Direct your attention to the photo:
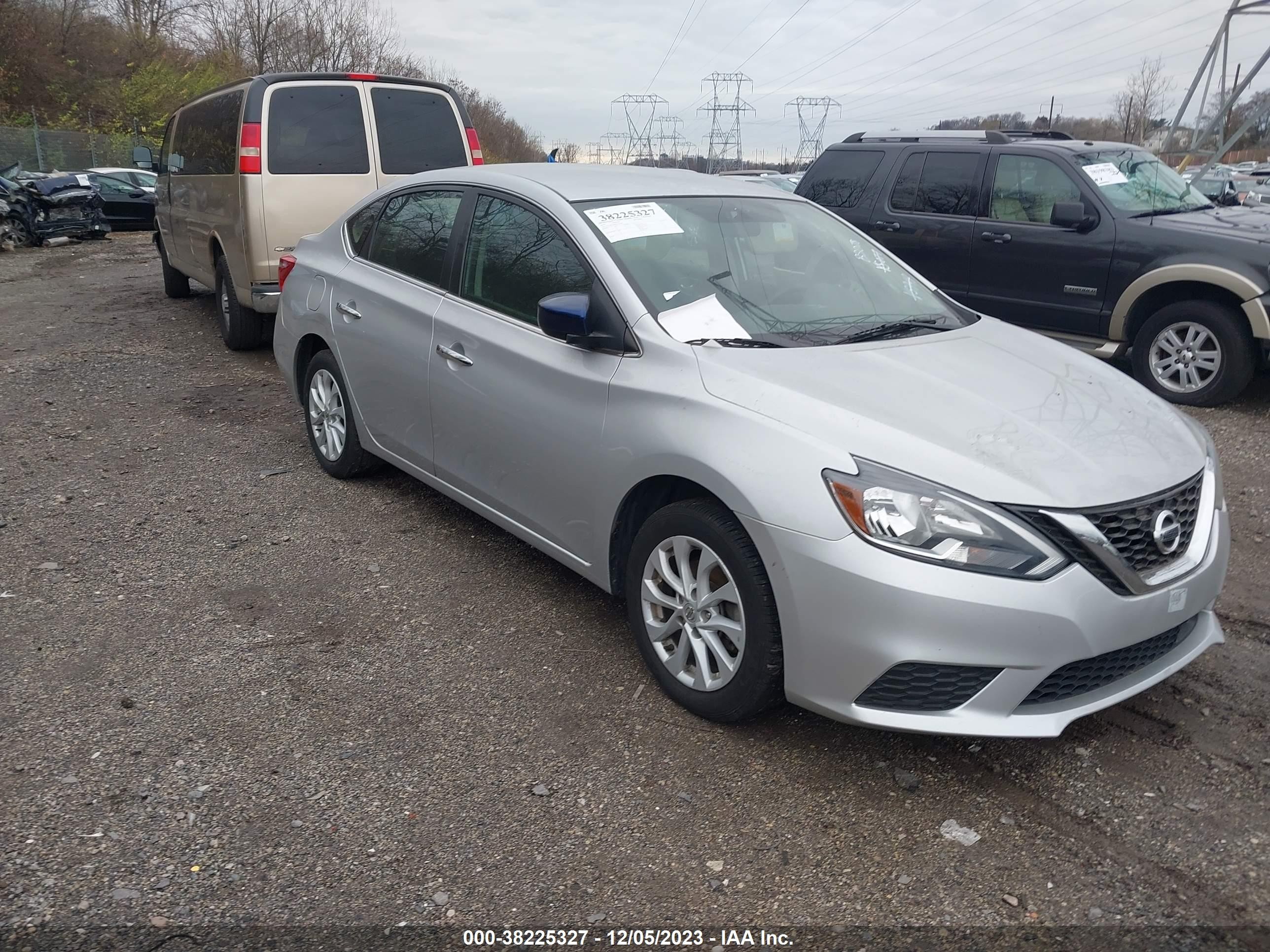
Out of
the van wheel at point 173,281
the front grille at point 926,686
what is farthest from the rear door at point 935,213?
the van wheel at point 173,281

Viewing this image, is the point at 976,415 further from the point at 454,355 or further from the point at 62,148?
the point at 62,148

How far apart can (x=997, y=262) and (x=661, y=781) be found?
642cm

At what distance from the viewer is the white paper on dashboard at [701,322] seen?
3428mm

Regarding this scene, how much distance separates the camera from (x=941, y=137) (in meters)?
8.73

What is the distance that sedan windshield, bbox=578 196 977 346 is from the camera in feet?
11.6

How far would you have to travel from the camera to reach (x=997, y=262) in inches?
318

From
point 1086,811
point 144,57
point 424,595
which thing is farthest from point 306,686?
point 144,57

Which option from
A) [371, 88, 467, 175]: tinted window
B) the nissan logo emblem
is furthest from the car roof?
[371, 88, 467, 175]: tinted window

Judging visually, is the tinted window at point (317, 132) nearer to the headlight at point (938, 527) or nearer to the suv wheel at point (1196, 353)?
the suv wheel at point (1196, 353)

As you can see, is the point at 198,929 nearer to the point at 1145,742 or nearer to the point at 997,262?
the point at 1145,742

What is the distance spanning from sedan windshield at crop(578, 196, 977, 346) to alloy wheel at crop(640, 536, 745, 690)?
76 centimetres

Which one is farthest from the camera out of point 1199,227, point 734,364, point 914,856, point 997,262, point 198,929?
point 997,262

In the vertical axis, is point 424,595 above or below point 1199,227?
below

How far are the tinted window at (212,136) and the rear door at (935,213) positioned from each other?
5424mm
